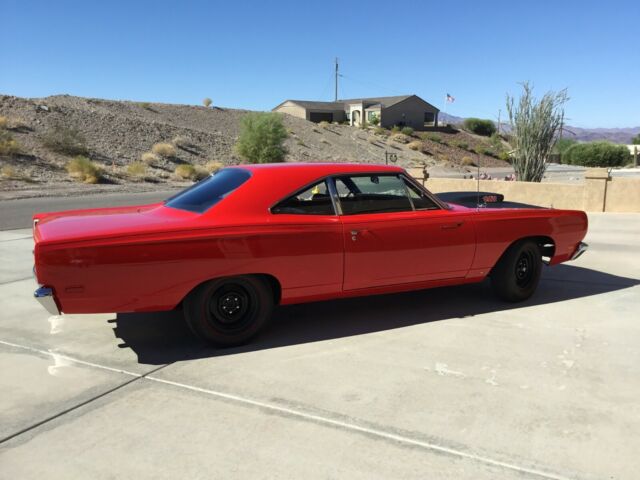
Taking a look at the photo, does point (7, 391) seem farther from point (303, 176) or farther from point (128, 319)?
point (303, 176)

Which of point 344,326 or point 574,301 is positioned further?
point 574,301

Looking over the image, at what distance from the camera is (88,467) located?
298cm

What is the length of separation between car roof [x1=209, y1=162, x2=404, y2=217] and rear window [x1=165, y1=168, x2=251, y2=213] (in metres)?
0.09

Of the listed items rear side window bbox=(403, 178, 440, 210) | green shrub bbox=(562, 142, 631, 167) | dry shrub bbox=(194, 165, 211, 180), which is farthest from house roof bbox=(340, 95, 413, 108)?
rear side window bbox=(403, 178, 440, 210)

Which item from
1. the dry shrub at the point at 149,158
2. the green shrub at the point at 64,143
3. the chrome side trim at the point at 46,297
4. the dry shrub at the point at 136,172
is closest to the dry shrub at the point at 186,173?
the dry shrub at the point at 136,172

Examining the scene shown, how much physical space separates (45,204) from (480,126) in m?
83.4

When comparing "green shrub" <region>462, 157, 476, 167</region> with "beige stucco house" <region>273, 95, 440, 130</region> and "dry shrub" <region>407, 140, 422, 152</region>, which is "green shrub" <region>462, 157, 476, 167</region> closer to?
"dry shrub" <region>407, 140, 422, 152</region>

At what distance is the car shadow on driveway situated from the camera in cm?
470

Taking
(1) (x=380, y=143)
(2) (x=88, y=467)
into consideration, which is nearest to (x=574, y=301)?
(2) (x=88, y=467)

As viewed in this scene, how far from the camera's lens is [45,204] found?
712 inches

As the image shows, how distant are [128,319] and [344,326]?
204 cm

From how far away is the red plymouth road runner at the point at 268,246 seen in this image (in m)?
4.05

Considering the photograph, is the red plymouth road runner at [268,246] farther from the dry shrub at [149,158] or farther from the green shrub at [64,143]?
the dry shrub at [149,158]

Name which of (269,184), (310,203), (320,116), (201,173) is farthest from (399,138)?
(269,184)
